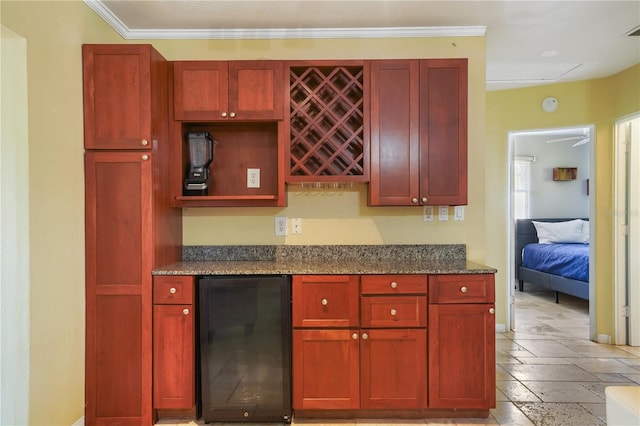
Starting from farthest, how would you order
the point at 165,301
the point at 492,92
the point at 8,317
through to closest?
the point at 492,92, the point at 165,301, the point at 8,317

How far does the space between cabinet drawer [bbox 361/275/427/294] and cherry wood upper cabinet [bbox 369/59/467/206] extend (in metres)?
0.53

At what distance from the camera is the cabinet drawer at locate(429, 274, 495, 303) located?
2279mm

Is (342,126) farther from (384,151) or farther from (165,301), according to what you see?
(165,301)

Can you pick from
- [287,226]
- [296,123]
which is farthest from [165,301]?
[296,123]

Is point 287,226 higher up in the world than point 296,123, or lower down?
lower down

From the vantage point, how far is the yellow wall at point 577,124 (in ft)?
12.1

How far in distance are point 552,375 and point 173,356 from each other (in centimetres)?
286

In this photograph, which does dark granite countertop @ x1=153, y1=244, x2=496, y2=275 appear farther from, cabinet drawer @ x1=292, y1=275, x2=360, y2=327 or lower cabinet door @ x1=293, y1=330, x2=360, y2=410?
lower cabinet door @ x1=293, y1=330, x2=360, y2=410

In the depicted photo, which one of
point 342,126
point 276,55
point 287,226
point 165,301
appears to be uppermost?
point 276,55

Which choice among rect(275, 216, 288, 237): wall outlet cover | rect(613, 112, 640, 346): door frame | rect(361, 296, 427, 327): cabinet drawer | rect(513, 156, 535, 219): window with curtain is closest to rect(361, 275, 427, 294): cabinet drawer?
rect(361, 296, 427, 327): cabinet drawer

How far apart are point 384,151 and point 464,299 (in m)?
1.07

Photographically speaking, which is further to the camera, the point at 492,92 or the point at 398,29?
the point at 492,92

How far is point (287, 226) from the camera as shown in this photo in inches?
111

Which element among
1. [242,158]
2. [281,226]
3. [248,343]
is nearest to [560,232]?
[281,226]
